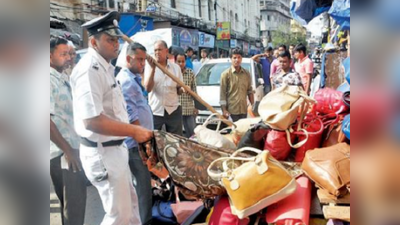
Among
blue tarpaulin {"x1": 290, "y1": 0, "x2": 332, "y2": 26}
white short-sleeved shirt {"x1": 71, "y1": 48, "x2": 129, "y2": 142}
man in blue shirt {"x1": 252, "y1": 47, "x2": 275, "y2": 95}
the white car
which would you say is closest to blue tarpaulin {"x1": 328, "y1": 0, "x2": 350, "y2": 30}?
blue tarpaulin {"x1": 290, "y1": 0, "x2": 332, "y2": 26}

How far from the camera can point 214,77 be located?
8.17 m

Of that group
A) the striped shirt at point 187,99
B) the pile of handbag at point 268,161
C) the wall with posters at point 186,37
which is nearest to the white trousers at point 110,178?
the pile of handbag at point 268,161

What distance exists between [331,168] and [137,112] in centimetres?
189

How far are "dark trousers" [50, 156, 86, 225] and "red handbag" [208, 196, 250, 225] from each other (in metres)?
1.05

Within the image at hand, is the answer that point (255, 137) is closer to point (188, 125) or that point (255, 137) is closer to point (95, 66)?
point (95, 66)

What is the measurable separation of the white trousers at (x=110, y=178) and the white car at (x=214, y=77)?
484 centimetres

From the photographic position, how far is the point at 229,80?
5.96m

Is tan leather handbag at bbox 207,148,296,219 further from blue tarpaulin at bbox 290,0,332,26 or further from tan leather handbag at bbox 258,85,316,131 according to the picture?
blue tarpaulin at bbox 290,0,332,26

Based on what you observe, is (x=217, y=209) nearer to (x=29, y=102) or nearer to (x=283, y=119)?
(x=283, y=119)

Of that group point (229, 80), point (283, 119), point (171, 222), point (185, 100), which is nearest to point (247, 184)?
point (283, 119)

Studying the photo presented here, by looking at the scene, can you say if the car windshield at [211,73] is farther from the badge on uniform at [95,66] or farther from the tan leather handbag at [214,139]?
the badge on uniform at [95,66]

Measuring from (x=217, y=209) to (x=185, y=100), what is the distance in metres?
3.13

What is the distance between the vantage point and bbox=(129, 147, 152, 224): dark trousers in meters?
3.14

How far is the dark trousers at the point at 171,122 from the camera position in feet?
15.3
